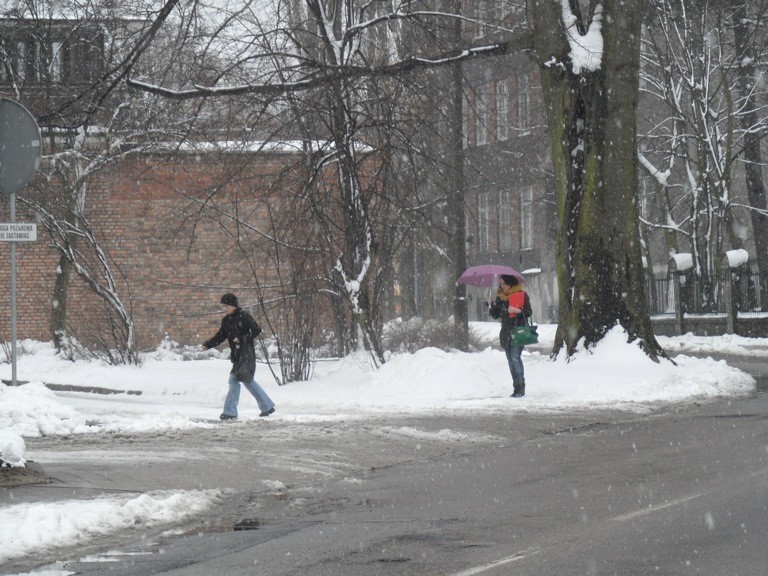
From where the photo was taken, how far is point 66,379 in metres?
22.7

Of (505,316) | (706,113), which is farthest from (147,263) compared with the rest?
(706,113)

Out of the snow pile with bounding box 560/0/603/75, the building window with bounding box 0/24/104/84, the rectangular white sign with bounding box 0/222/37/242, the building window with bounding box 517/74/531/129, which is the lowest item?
the rectangular white sign with bounding box 0/222/37/242

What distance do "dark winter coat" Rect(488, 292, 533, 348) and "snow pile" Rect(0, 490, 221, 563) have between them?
8.57m

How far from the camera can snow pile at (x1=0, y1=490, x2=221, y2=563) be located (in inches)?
291

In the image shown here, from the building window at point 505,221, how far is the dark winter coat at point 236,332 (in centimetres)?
3613

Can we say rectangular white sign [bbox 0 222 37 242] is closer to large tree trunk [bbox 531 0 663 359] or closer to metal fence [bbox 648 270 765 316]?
large tree trunk [bbox 531 0 663 359]

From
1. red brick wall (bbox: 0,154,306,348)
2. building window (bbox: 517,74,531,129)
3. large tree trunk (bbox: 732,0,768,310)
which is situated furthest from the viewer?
building window (bbox: 517,74,531,129)

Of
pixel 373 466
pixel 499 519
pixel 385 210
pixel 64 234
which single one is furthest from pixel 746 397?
pixel 64 234

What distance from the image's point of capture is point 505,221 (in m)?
54.7

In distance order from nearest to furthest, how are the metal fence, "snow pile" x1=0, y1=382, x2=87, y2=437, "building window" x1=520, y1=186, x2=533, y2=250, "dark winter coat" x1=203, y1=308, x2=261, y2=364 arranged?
"snow pile" x1=0, y1=382, x2=87, y2=437 → "dark winter coat" x1=203, y1=308, x2=261, y2=364 → the metal fence → "building window" x1=520, y1=186, x2=533, y2=250

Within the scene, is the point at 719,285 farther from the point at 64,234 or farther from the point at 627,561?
the point at 627,561

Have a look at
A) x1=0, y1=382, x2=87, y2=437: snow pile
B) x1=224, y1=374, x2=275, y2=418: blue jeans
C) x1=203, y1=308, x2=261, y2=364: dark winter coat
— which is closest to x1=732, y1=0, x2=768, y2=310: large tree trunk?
x1=203, y1=308, x2=261, y2=364: dark winter coat

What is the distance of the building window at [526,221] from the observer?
176 feet

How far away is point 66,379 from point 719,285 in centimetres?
1904
